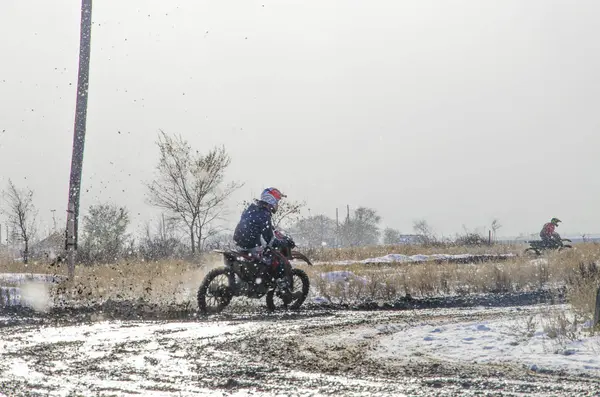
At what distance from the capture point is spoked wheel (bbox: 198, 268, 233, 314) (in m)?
14.6

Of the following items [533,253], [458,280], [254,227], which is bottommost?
[458,280]

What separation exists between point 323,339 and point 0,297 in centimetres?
846

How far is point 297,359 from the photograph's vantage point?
8.09 m

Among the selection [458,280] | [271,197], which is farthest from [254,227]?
[458,280]

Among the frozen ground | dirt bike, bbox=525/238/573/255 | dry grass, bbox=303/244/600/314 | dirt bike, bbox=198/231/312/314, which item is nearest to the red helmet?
dirt bike, bbox=198/231/312/314

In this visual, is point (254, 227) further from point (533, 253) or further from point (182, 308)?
point (533, 253)

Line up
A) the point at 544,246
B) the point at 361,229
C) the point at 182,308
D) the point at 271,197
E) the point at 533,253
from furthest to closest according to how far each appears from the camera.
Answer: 1. the point at 361,229
2. the point at 533,253
3. the point at 544,246
4. the point at 182,308
5. the point at 271,197

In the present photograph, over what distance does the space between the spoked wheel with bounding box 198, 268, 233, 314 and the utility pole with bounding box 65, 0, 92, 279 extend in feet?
14.6

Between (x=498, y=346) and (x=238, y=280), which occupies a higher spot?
(x=238, y=280)

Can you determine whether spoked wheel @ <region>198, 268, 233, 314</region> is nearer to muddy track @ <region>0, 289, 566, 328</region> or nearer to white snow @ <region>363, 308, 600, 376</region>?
muddy track @ <region>0, 289, 566, 328</region>

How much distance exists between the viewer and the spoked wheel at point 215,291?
14.6m

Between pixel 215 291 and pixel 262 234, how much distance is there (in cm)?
140

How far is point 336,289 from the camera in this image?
17234 mm

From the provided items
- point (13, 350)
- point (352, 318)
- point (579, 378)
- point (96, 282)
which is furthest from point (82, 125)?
point (579, 378)
